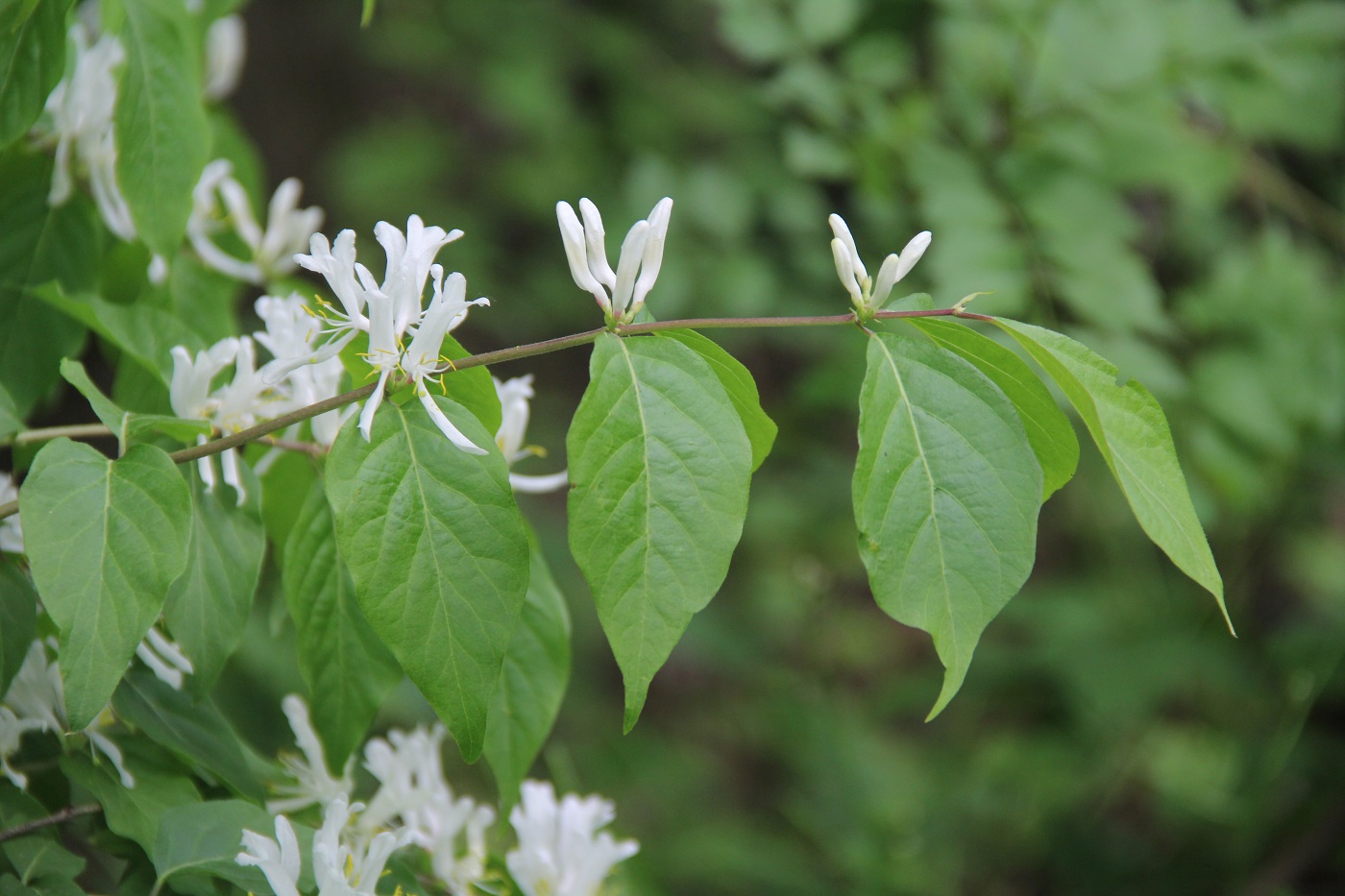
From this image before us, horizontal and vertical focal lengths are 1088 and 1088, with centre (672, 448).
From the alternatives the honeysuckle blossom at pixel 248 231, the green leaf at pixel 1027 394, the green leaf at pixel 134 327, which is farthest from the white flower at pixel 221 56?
the green leaf at pixel 1027 394

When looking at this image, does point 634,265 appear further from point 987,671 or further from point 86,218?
point 987,671

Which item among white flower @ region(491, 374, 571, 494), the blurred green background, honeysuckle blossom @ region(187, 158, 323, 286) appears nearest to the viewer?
white flower @ region(491, 374, 571, 494)

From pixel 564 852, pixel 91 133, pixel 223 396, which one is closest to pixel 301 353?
pixel 223 396

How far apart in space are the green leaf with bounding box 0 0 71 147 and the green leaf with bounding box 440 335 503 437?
41 centimetres

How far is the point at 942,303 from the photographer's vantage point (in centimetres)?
161

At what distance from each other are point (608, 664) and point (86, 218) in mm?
2450

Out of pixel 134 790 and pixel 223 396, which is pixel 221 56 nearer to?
pixel 223 396

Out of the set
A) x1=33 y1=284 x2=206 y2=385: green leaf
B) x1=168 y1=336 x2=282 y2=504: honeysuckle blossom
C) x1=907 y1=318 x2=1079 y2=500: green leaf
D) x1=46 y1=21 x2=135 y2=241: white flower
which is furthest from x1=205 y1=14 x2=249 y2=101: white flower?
x1=907 y1=318 x2=1079 y2=500: green leaf

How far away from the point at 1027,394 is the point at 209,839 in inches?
24.4

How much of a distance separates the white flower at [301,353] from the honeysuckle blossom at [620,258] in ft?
0.70

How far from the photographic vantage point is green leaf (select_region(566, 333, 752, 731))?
1.98ft

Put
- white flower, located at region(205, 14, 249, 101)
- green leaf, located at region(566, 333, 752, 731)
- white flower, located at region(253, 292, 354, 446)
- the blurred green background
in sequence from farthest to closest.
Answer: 1. the blurred green background
2. white flower, located at region(205, 14, 249, 101)
3. white flower, located at region(253, 292, 354, 446)
4. green leaf, located at region(566, 333, 752, 731)

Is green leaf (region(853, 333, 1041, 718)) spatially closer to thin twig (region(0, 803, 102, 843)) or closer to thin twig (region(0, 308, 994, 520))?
thin twig (region(0, 308, 994, 520))

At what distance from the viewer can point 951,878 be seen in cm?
246
